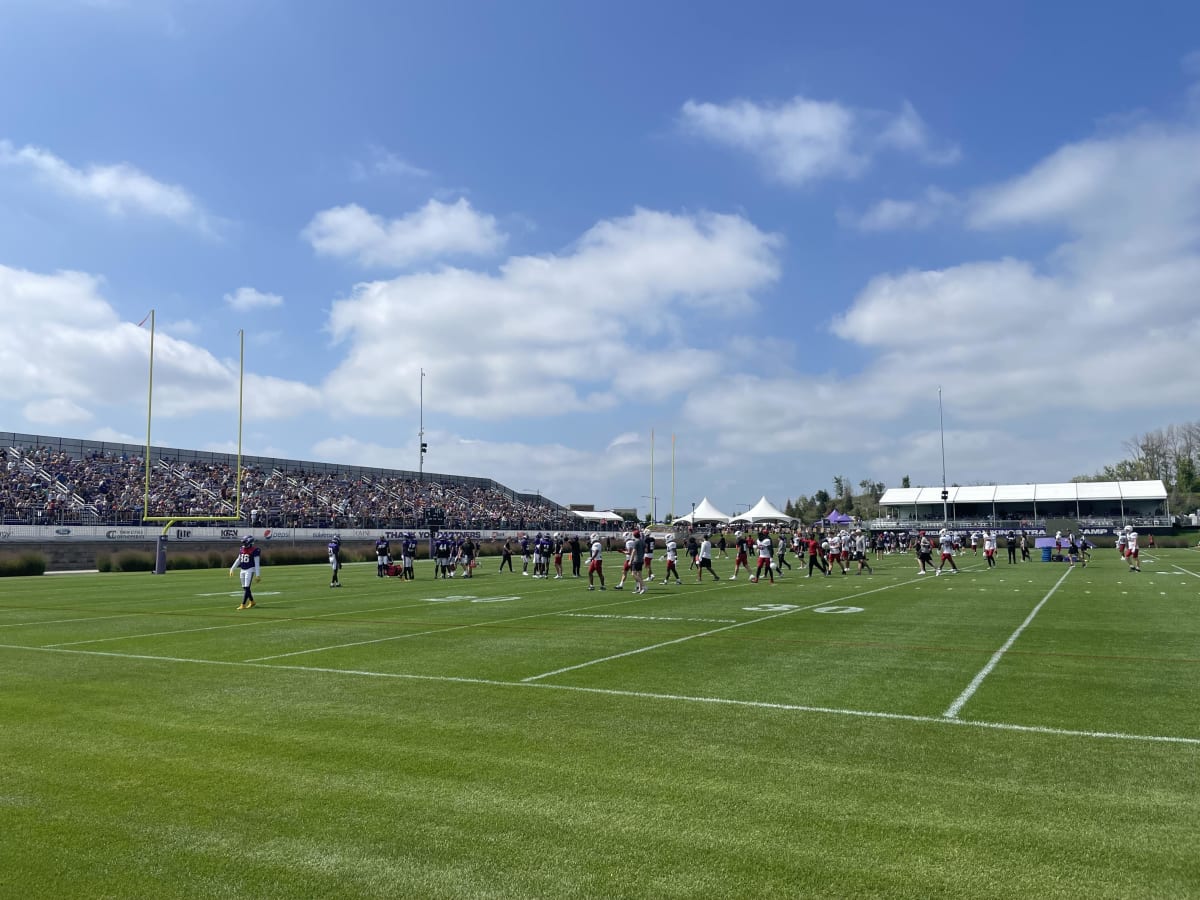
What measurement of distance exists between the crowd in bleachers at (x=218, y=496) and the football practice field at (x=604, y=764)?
98.9ft

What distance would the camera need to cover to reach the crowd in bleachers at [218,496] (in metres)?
46.7

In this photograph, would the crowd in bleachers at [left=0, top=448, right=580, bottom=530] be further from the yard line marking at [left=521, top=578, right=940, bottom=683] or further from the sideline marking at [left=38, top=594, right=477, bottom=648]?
the yard line marking at [left=521, top=578, right=940, bottom=683]

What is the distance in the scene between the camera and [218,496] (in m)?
56.2

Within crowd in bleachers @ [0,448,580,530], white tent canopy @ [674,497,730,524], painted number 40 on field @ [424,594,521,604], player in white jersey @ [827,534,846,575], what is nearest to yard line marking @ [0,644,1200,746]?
painted number 40 on field @ [424,594,521,604]

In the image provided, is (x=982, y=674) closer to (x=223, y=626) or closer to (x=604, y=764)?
(x=604, y=764)

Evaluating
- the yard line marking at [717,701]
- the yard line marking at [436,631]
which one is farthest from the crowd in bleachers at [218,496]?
the yard line marking at [717,701]

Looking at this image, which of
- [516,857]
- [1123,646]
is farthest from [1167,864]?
[1123,646]

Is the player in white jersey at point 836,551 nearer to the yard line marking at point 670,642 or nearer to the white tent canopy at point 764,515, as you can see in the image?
the yard line marking at point 670,642

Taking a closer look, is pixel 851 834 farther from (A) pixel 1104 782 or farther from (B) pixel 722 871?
(A) pixel 1104 782

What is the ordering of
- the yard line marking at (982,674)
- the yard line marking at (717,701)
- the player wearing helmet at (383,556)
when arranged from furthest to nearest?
the player wearing helmet at (383,556) < the yard line marking at (982,674) < the yard line marking at (717,701)

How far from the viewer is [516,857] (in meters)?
4.78

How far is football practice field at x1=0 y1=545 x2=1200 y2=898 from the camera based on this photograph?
460 cm

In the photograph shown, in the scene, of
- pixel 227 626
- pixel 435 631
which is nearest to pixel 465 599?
pixel 227 626

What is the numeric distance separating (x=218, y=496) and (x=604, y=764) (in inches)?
2184
